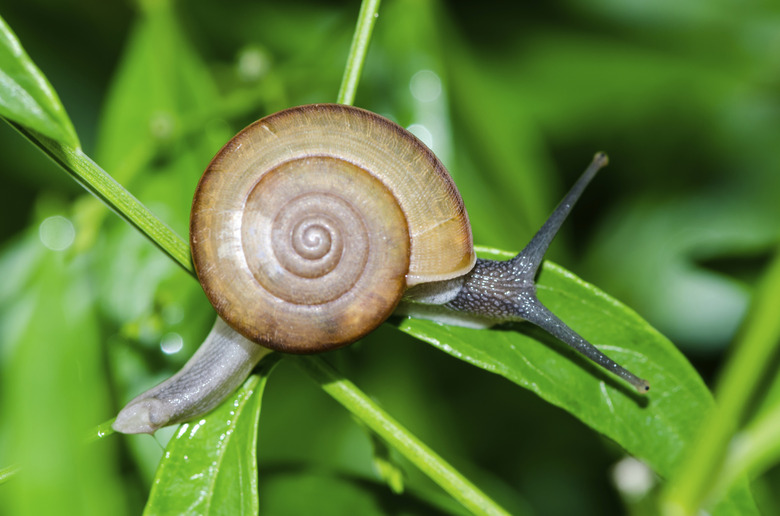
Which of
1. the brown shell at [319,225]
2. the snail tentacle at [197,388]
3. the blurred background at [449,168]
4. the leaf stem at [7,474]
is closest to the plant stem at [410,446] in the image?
the brown shell at [319,225]

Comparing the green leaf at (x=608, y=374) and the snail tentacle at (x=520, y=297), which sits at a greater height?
the snail tentacle at (x=520, y=297)

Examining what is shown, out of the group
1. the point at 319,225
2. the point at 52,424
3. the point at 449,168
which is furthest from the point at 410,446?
the point at 449,168

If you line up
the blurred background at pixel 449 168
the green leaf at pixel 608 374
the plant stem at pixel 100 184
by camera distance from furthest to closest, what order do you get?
the blurred background at pixel 449 168 < the green leaf at pixel 608 374 < the plant stem at pixel 100 184

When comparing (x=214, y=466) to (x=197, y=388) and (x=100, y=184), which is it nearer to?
(x=197, y=388)

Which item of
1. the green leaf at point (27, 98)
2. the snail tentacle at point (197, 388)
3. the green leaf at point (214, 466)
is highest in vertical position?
the green leaf at point (27, 98)

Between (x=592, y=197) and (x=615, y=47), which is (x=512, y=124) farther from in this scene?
(x=615, y=47)

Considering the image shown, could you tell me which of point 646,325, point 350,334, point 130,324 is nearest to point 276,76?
point 130,324

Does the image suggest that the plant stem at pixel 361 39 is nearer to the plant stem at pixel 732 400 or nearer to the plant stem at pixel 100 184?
the plant stem at pixel 100 184

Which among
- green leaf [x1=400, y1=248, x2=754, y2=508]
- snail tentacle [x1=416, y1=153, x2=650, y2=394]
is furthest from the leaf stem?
snail tentacle [x1=416, y1=153, x2=650, y2=394]
